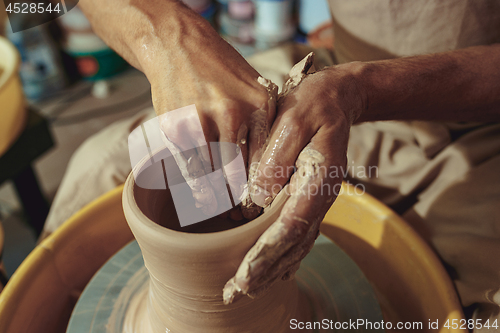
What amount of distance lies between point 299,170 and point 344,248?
66 centimetres

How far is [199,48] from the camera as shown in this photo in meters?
0.79

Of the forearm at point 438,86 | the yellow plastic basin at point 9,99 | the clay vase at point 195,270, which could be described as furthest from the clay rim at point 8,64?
the forearm at point 438,86

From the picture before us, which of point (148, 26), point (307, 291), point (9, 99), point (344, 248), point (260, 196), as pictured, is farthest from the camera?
point (9, 99)

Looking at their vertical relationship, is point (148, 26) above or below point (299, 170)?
above

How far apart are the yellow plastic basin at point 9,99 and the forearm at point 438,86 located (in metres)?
1.20

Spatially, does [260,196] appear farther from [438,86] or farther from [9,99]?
[9,99]

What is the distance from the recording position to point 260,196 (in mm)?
708

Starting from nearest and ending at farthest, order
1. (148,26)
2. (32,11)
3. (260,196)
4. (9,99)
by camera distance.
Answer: (260,196) → (148,26) → (9,99) → (32,11)

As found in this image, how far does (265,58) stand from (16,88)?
942 mm

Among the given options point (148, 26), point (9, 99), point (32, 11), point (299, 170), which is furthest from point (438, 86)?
point (32, 11)

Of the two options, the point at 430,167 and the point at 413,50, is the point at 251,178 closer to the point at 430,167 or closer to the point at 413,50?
the point at 430,167

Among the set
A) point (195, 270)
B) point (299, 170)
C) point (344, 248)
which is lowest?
point (344, 248)

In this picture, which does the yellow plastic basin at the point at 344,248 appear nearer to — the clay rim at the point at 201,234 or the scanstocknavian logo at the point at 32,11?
the clay rim at the point at 201,234

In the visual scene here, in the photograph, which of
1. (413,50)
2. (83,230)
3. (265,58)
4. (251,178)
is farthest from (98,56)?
(251,178)
